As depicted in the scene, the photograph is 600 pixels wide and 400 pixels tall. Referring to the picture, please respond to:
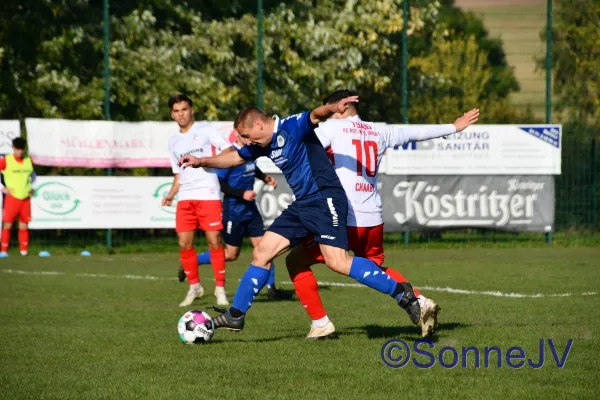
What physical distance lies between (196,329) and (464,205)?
1203cm

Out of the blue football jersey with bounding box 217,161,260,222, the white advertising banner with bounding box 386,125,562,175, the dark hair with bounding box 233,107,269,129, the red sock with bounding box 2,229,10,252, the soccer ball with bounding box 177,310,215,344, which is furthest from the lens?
the white advertising banner with bounding box 386,125,562,175

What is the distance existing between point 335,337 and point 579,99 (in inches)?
717

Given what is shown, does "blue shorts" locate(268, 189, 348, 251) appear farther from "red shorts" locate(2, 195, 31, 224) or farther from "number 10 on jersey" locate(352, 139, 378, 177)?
"red shorts" locate(2, 195, 31, 224)

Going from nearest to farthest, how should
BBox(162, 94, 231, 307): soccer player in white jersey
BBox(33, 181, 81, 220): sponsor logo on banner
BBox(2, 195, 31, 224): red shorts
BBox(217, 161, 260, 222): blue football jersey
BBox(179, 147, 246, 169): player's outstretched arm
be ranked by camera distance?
1. BBox(179, 147, 246, 169): player's outstretched arm
2. BBox(162, 94, 231, 307): soccer player in white jersey
3. BBox(217, 161, 260, 222): blue football jersey
4. BBox(2, 195, 31, 224): red shorts
5. BBox(33, 181, 81, 220): sponsor logo on banner

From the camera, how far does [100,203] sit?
61.0ft

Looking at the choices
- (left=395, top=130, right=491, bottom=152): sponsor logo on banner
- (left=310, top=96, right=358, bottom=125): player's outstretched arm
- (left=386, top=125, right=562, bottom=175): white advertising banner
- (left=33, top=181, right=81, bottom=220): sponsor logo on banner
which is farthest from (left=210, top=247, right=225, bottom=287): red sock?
(left=395, top=130, right=491, bottom=152): sponsor logo on banner

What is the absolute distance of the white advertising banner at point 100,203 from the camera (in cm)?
1844

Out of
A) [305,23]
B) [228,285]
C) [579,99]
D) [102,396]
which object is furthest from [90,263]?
[579,99]

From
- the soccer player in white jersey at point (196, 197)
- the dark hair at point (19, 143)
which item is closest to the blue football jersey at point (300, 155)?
the soccer player in white jersey at point (196, 197)

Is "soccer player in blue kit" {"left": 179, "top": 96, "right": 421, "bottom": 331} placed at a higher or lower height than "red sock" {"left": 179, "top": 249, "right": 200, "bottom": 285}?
higher

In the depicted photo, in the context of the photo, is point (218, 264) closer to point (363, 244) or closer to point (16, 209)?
point (363, 244)

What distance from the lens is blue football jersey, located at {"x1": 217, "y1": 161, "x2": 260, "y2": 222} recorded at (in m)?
11.9

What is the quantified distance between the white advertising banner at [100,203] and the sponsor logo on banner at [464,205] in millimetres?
4381

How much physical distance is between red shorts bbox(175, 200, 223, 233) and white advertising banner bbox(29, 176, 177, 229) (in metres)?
7.34
